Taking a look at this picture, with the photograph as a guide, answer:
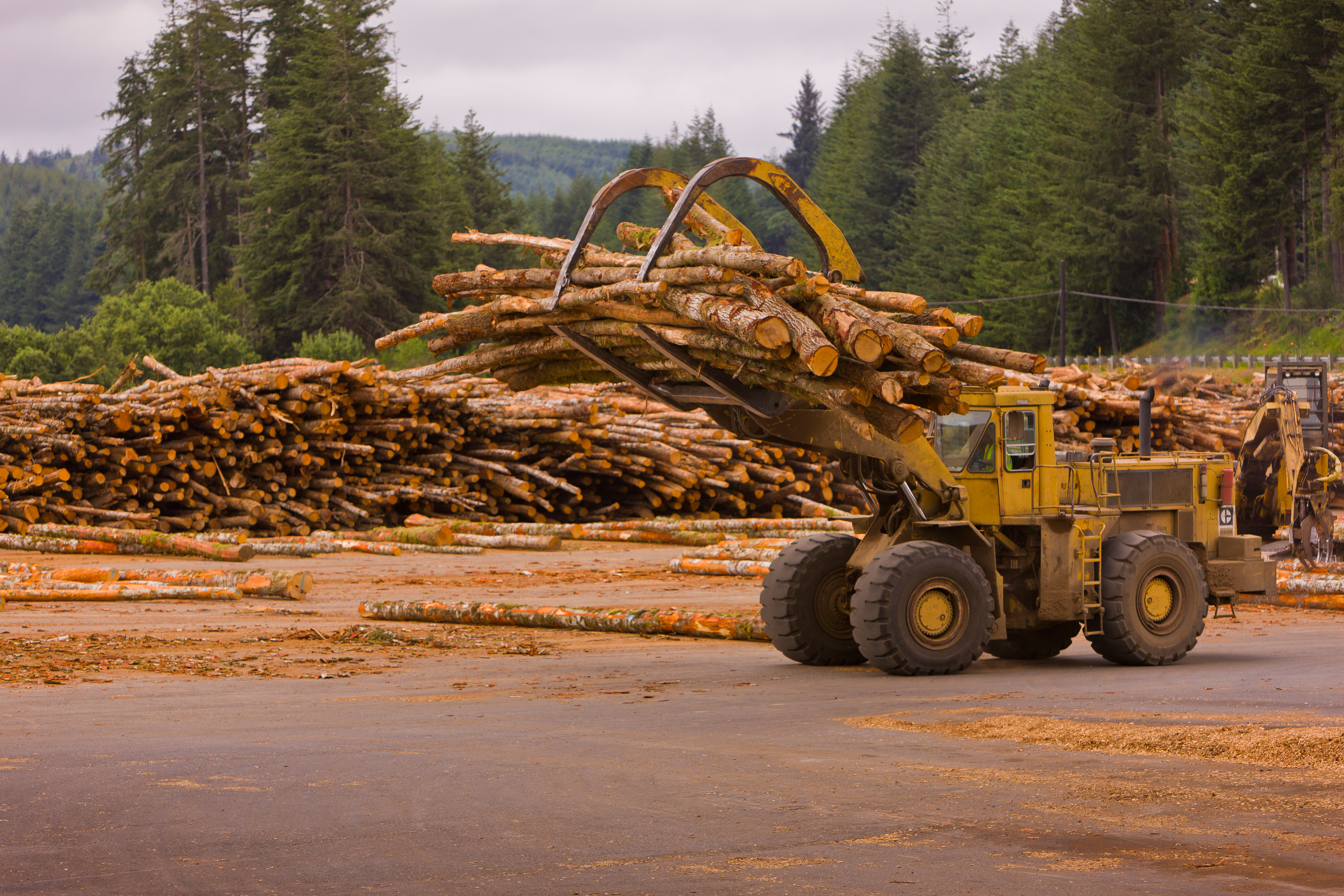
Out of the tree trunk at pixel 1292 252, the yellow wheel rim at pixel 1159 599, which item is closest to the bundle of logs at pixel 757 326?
the yellow wheel rim at pixel 1159 599

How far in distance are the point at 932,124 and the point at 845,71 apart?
34.1 m

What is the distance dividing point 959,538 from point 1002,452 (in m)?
0.78

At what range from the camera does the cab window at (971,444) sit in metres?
11.4

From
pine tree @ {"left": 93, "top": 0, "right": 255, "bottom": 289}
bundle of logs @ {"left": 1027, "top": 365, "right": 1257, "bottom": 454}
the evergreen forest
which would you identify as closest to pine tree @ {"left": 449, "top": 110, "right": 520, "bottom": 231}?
the evergreen forest

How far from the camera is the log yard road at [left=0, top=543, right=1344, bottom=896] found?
18.5ft

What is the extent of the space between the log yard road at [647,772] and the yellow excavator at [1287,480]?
6.75 metres

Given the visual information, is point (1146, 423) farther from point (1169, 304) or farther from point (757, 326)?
point (1169, 304)

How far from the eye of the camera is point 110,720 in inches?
343

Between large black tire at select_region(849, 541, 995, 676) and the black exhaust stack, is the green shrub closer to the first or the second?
the black exhaust stack

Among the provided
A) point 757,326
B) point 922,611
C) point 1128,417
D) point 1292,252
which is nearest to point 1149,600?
point 922,611

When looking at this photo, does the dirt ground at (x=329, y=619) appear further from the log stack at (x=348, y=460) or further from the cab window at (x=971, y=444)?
the cab window at (x=971, y=444)

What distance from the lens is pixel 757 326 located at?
30.4 feet

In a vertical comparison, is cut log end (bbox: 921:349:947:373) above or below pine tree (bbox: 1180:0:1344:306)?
below

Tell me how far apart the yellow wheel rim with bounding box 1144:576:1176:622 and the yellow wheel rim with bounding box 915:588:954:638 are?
195cm
